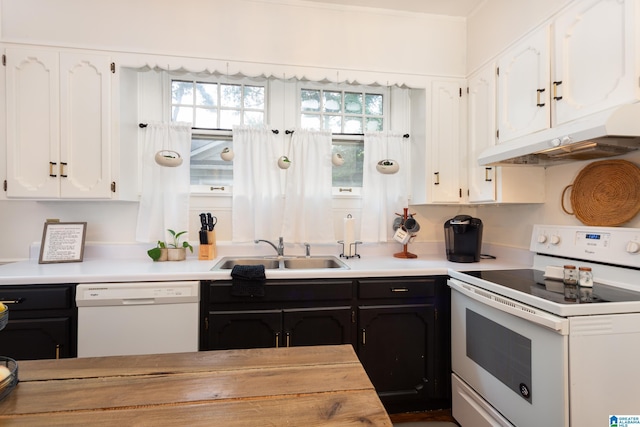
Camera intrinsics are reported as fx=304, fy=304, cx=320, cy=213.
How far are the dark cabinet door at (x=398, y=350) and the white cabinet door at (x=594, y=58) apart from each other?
1.33 metres

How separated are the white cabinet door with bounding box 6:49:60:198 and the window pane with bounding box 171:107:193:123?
2.35ft

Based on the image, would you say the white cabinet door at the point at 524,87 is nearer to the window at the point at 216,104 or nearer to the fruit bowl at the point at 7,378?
the window at the point at 216,104

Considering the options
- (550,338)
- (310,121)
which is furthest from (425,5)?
(550,338)

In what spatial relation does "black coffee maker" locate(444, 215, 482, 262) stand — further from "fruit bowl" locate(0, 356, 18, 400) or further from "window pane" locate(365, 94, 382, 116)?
"fruit bowl" locate(0, 356, 18, 400)

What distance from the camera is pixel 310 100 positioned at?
2594mm

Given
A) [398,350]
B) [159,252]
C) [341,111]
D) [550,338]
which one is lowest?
[398,350]

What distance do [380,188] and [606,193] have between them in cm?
137

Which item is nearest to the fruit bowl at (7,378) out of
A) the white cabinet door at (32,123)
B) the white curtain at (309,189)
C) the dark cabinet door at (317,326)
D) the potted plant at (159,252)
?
the dark cabinet door at (317,326)

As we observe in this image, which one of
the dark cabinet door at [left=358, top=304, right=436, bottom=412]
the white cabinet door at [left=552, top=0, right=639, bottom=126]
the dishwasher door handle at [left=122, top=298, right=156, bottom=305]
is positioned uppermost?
the white cabinet door at [left=552, top=0, right=639, bottom=126]

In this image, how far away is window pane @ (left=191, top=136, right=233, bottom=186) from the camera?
8.00ft

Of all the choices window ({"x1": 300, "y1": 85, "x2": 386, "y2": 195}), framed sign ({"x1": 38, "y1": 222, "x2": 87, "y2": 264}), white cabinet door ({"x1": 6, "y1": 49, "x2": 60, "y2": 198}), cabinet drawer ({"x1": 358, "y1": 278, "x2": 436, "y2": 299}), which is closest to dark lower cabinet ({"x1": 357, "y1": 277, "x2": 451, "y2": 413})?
cabinet drawer ({"x1": 358, "y1": 278, "x2": 436, "y2": 299})

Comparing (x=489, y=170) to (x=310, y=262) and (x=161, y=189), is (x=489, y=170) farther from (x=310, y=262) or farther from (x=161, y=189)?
(x=161, y=189)

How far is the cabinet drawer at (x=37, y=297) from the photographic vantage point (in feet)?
5.28

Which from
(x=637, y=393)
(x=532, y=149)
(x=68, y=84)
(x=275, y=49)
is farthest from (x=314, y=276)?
(x=68, y=84)
